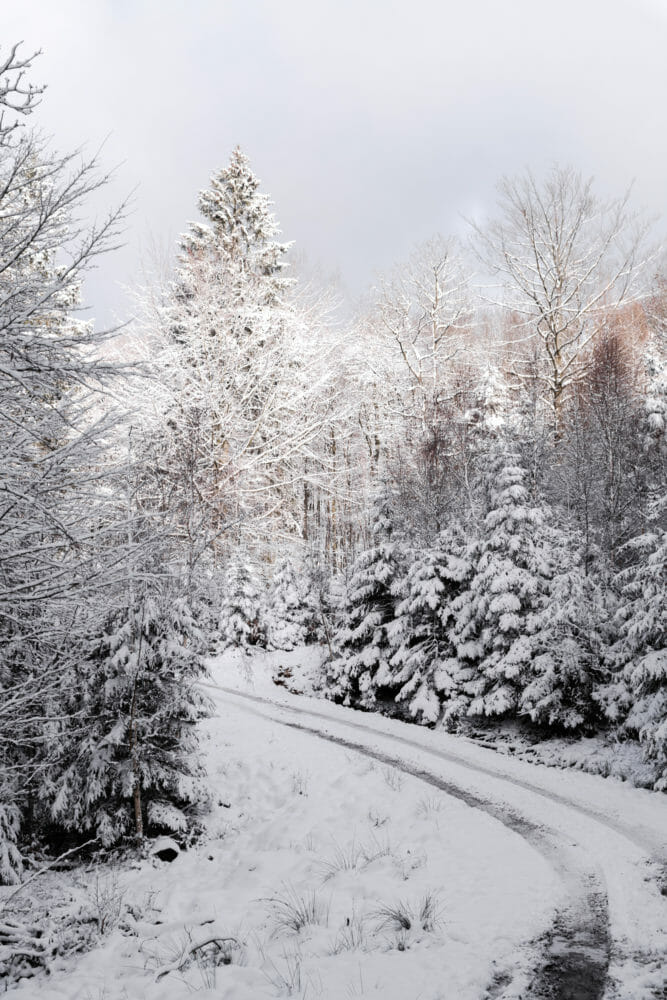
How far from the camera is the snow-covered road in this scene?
205 inches

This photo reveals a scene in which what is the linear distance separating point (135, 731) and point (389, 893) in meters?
4.41

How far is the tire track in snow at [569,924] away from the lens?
5.04 m

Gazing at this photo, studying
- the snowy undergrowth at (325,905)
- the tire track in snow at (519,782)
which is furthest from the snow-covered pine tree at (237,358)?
the snowy undergrowth at (325,905)

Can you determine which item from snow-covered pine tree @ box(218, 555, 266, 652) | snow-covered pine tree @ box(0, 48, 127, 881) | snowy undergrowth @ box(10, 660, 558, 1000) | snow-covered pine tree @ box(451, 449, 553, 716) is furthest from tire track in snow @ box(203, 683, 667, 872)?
snow-covered pine tree @ box(0, 48, 127, 881)

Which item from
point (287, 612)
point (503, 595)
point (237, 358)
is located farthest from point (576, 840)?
point (237, 358)

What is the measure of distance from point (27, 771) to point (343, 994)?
5.57m

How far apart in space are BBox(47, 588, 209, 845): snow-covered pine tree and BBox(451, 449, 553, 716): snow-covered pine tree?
307 inches

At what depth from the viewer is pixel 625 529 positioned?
16250 mm

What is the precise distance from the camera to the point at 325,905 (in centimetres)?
686

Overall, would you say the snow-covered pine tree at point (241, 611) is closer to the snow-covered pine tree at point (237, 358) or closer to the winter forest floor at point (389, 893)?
the snow-covered pine tree at point (237, 358)

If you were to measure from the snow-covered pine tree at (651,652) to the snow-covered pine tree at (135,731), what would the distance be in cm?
781

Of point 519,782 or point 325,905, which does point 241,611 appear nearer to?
point 519,782

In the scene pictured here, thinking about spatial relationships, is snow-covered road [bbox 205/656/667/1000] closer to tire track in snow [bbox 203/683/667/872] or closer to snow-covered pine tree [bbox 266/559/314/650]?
tire track in snow [bbox 203/683/667/872]

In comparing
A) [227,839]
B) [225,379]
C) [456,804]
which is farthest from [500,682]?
[225,379]
